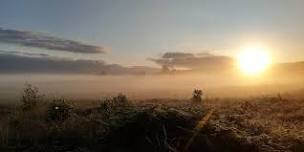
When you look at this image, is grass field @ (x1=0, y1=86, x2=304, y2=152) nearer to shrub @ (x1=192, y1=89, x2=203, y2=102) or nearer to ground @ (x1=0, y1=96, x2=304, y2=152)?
ground @ (x1=0, y1=96, x2=304, y2=152)

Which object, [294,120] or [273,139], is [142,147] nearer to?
[273,139]

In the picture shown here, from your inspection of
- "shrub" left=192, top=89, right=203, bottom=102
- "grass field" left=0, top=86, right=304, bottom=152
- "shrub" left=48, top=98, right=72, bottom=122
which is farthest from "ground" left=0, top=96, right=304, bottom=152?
"shrub" left=192, top=89, right=203, bottom=102

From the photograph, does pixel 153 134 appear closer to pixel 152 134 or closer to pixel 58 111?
pixel 152 134

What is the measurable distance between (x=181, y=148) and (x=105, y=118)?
4454 millimetres

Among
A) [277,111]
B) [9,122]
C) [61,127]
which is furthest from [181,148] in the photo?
[277,111]

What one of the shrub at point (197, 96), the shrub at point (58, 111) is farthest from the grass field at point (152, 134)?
the shrub at point (197, 96)

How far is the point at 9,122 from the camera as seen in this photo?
2248 cm

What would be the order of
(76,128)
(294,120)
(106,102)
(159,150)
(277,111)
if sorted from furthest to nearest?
(277,111) < (106,102) < (294,120) < (76,128) < (159,150)

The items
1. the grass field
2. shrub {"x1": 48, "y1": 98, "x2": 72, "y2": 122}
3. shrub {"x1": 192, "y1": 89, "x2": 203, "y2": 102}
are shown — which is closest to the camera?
the grass field

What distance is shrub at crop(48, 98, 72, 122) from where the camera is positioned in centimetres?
2401

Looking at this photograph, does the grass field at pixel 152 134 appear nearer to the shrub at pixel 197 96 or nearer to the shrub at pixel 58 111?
the shrub at pixel 58 111

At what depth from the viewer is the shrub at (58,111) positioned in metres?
24.0

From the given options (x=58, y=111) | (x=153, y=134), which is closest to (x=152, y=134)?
(x=153, y=134)

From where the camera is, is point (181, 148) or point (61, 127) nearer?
point (181, 148)
